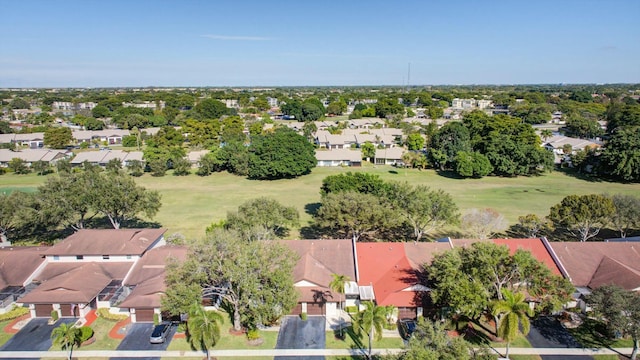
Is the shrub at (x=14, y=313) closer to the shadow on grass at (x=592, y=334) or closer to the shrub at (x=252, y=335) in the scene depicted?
the shrub at (x=252, y=335)

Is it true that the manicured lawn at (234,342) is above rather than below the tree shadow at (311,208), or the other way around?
below

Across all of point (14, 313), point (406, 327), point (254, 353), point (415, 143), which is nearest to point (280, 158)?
point (415, 143)

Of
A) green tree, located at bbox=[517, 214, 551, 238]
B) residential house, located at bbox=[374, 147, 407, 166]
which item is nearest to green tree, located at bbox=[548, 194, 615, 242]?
green tree, located at bbox=[517, 214, 551, 238]

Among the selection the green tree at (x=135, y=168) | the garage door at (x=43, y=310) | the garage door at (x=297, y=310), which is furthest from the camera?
the green tree at (x=135, y=168)

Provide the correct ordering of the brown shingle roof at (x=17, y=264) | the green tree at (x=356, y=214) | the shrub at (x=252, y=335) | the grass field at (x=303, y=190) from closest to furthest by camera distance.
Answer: the shrub at (x=252, y=335) < the brown shingle roof at (x=17, y=264) < the green tree at (x=356, y=214) < the grass field at (x=303, y=190)

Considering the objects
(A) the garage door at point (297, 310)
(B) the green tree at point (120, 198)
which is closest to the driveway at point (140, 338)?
(A) the garage door at point (297, 310)

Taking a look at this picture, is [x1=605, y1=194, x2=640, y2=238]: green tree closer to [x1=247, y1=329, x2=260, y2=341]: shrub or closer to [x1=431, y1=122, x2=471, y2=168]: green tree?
[x1=247, y1=329, x2=260, y2=341]: shrub

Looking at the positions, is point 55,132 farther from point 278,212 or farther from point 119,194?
point 278,212
